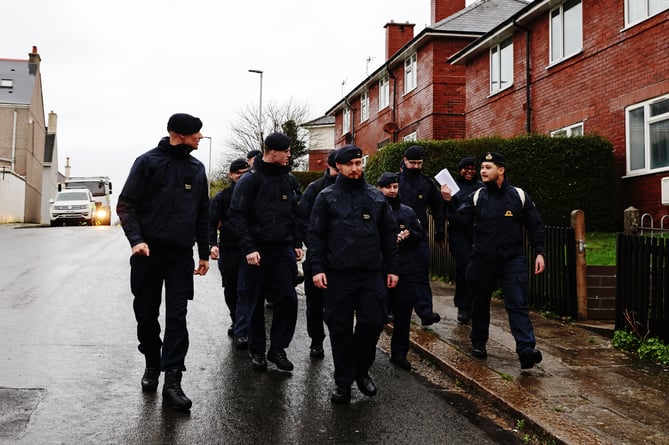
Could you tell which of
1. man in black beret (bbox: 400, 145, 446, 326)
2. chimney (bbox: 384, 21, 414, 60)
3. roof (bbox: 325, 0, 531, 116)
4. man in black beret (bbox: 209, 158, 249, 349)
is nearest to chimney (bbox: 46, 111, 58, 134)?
chimney (bbox: 384, 21, 414, 60)

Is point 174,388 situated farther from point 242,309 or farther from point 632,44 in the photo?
point 632,44

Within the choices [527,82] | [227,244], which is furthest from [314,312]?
[527,82]

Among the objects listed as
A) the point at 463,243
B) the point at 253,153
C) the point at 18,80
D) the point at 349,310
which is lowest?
the point at 349,310

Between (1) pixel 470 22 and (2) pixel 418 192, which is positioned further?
(1) pixel 470 22

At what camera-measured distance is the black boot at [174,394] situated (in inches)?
179

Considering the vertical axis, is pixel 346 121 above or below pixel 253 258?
above

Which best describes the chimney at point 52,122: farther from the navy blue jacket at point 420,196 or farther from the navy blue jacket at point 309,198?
the navy blue jacket at point 309,198

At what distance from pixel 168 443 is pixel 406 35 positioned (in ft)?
104

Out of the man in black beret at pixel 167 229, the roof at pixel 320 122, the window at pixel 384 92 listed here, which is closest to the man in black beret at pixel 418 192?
the man in black beret at pixel 167 229

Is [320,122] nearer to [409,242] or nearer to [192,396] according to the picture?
[409,242]

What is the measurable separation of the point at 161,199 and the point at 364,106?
102 feet

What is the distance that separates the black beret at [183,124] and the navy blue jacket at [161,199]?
4.9 inches

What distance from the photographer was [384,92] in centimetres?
3155

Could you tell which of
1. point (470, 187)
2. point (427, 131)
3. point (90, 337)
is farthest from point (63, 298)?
point (427, 131)
